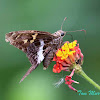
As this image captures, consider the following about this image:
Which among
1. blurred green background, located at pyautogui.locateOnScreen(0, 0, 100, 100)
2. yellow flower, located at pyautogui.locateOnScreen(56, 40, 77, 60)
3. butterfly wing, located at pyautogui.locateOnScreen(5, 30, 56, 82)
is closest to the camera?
yellow flower, located at pyautogui.locateOnScreen(56, 40, 77, 60)

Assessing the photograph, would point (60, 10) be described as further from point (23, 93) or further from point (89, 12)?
point (23, 93)

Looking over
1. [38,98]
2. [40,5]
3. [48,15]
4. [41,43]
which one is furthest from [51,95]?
[40,5]

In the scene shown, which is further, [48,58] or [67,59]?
[48,58]

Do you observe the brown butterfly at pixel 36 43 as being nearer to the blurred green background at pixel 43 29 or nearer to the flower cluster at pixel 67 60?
the flower cluster at pixel 67 60

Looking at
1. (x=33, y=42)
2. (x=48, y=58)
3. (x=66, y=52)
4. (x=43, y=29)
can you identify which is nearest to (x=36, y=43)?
(x=33, y=42)

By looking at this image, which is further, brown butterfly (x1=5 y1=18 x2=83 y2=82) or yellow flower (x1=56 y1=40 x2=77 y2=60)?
brown butterfly (x1=5 y1=18 x2=83 y2=82)

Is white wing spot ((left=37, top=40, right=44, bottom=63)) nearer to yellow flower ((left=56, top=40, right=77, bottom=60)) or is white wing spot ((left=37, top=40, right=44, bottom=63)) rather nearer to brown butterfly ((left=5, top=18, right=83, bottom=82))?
brown butterfly ((left=5, top=18, right=83, bottom=82))

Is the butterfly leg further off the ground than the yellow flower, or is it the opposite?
the yellow flower

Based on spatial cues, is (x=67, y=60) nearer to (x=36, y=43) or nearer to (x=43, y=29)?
(x=36, y=43)

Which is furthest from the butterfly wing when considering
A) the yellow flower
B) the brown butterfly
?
the yellow flower
